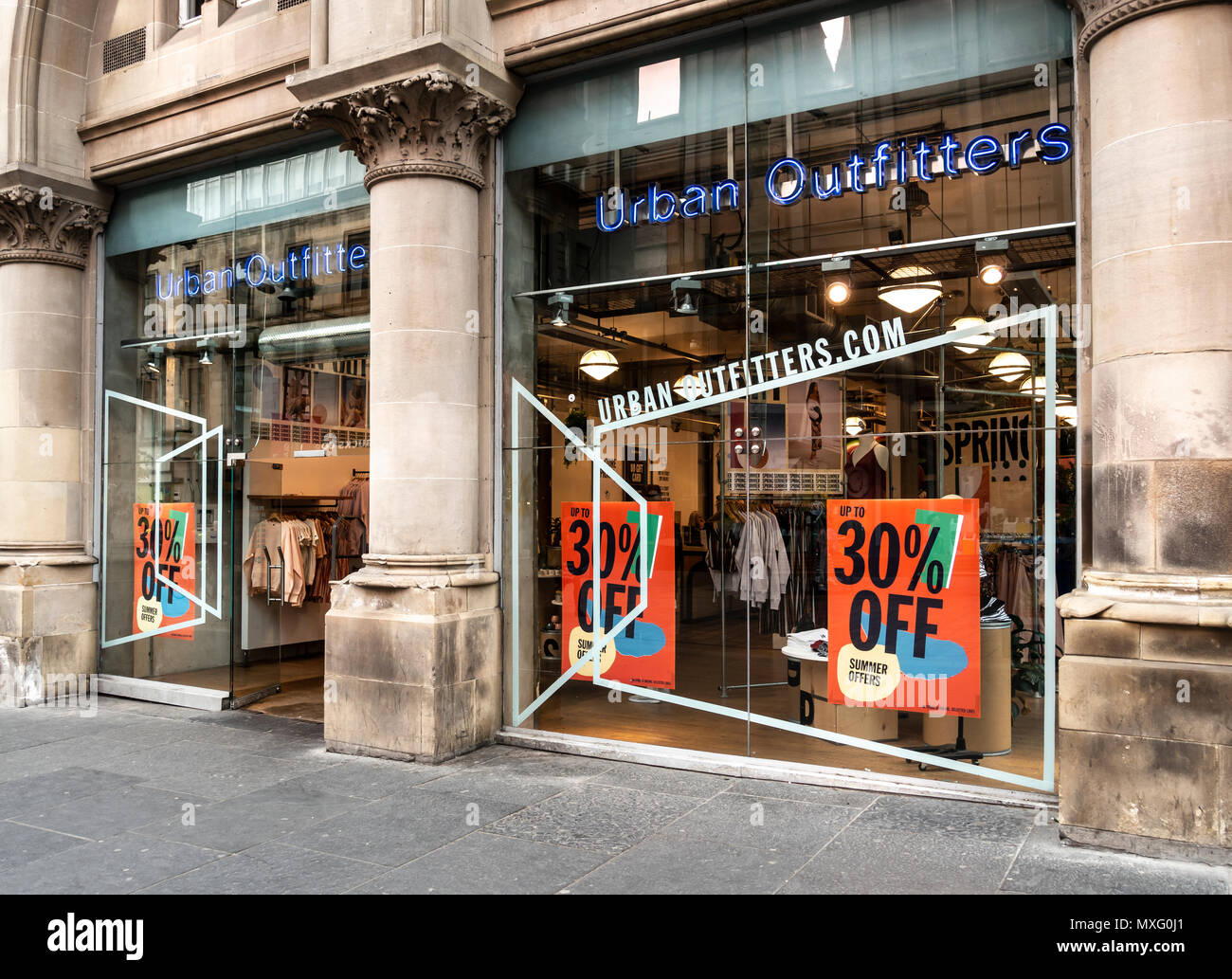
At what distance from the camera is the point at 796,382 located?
7605 millimetres

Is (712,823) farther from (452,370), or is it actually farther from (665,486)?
(452,370)

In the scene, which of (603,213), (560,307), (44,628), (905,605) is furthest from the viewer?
(44,628)

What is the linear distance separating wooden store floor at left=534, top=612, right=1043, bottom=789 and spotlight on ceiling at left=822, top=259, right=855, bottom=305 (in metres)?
2.61

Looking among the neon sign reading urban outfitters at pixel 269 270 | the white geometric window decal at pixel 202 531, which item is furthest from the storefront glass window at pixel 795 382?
the white geometric window decal at pixel 202 531

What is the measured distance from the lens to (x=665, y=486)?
8.12 metres

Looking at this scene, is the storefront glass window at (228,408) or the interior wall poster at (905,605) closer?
the interior wall poster at (905,605)

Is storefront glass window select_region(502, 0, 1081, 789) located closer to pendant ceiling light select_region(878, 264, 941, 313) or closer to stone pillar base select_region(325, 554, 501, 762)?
pendant ceiling light select_region(878, 264, 941, 313)

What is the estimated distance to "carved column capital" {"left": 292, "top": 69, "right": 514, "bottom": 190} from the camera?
8305 mm

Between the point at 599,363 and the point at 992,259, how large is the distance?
3.27m

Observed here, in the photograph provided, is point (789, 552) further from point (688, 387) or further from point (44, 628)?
point (44, 628)

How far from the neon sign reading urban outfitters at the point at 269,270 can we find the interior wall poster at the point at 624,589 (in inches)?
143

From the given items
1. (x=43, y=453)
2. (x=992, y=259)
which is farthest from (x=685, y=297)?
(x=43, y=453)

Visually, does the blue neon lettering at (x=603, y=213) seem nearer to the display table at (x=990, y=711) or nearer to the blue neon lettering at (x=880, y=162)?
the blue neon lettering at (x=880, y=162)

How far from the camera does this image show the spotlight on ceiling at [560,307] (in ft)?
28.8
